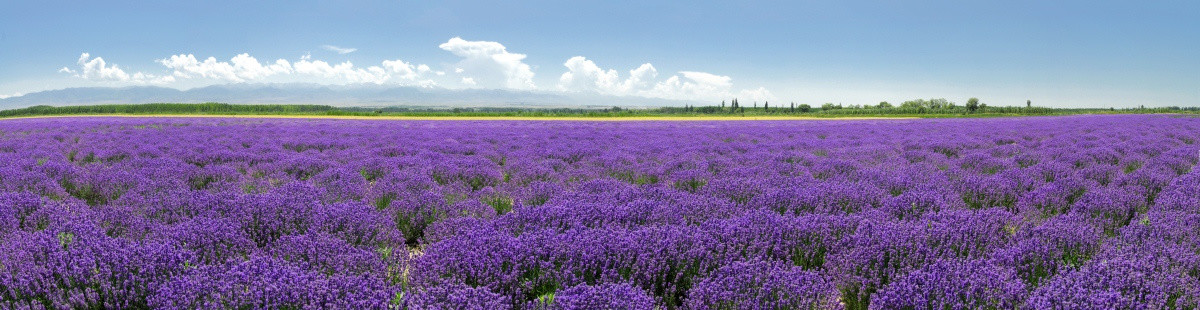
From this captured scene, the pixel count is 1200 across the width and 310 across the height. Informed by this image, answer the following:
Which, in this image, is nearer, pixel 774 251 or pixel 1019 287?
pixel 1019 287

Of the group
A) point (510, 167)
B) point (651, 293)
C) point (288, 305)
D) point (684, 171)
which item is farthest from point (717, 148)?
point (288, 305)

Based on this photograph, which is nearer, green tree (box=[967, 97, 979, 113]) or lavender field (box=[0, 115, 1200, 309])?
lavender field (box=[0, 115, 1200, 309])

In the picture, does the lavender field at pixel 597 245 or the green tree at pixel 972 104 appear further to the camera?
the green tree at pixel 972 104

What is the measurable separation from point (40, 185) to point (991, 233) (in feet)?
22.9

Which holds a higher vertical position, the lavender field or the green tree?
the green tree

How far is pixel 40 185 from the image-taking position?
451 cm

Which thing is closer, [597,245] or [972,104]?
[597,245]

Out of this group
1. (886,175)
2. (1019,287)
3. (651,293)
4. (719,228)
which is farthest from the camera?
(886,175)

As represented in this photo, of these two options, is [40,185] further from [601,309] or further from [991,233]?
[991,233]

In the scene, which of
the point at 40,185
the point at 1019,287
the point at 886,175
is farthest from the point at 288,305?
the point at 886,175

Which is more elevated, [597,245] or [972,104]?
[972,104]

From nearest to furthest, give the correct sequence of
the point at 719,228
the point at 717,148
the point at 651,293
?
1. the point at 651,293
2. the point at 719,228
3. the point at 717,148

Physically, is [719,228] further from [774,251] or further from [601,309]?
[601,309]

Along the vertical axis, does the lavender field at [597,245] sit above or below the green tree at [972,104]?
below
